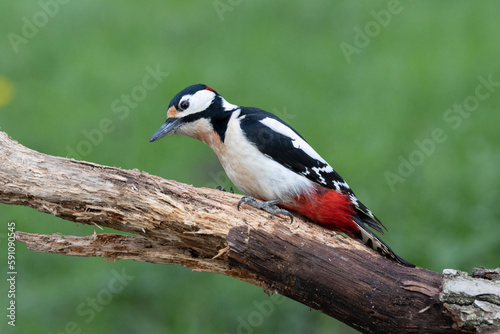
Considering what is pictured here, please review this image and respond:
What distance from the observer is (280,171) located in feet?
14.6

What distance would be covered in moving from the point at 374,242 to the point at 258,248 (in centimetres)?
84

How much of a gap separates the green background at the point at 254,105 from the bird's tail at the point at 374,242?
5.32ft

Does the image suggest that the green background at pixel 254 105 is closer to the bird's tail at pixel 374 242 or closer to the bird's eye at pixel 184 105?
the bird's tail at pixel 374 242

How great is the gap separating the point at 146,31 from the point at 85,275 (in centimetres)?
395

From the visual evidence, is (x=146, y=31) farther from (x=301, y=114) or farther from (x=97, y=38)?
(x=301, y=114)

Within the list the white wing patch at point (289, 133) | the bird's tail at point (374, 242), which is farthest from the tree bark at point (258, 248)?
the white wing patch at point (289, 133)

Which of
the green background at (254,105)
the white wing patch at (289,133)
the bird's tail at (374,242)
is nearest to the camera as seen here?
the bird's tail at (374,242)

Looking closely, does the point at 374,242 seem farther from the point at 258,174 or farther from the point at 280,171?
the point at 258,174

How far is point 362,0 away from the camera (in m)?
9.50

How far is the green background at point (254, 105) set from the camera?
19.6 feet

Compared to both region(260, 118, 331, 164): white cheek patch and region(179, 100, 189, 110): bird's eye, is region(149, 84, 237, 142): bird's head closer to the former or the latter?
region(179, 100, 189, 110): bird's eye

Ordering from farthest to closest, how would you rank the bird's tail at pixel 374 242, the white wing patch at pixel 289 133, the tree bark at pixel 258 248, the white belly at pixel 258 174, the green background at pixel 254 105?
the green background at pixel 254 105, the white wing patch at pixel 289 133, the white belly at pixel 258 174, the bird's tail at pixel 374 242, the tree bark at pixel 258 248

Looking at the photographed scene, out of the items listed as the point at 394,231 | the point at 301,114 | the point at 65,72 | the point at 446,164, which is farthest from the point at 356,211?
the point at 65,72

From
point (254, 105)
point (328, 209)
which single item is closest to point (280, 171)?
point (328, 209)
